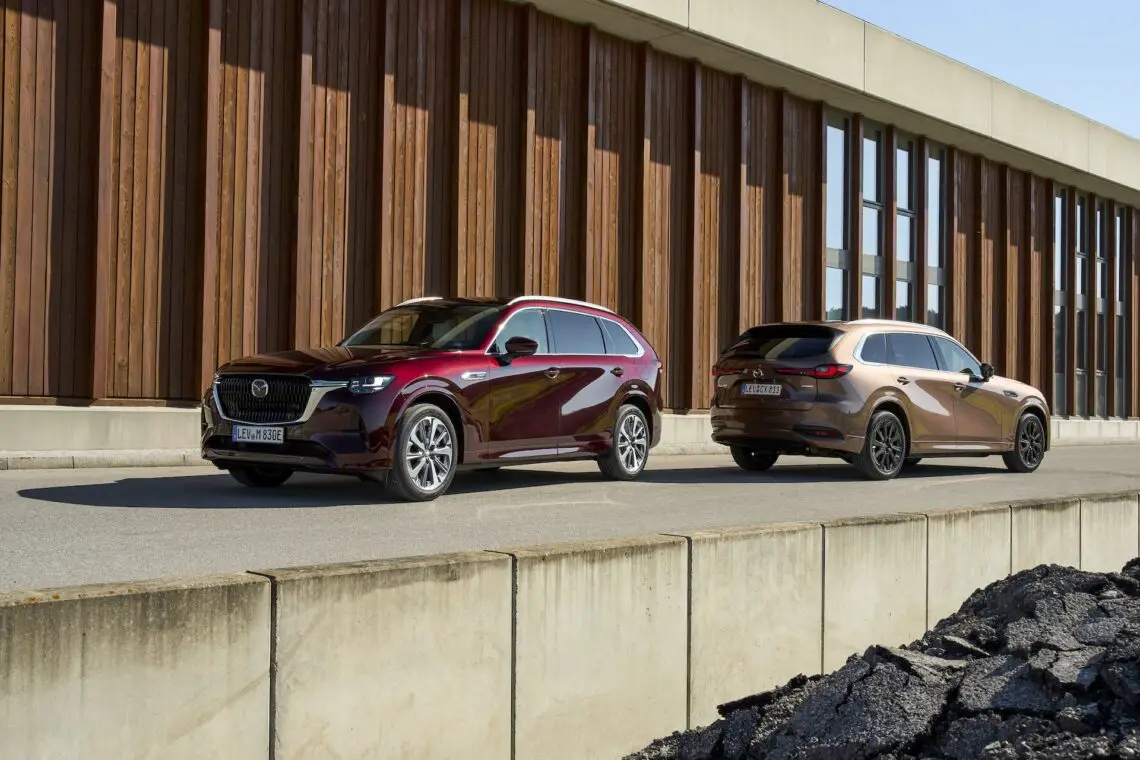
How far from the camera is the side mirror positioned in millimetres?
10062

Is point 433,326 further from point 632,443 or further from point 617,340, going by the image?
point 632,443

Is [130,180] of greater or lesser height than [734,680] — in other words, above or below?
above

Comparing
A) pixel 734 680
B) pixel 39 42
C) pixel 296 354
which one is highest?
pixel 39 42

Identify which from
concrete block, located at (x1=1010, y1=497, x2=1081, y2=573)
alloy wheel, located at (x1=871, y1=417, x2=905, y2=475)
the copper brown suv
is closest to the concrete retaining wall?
concrete block, located at (x1=1010, y1=497, x2=1081, y2=573)

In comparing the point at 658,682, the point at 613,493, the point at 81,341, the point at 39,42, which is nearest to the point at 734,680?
the point at 658,682

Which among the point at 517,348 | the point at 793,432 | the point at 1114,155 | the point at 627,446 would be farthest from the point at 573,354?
the point at 1114,155

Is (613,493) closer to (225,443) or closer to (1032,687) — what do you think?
(225,443)

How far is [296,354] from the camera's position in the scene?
31.6ft

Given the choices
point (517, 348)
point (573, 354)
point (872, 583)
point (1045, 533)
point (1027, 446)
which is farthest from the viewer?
point (1027, 446)

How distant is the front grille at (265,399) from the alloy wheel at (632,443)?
3.68 m

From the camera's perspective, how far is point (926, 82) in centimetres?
2591

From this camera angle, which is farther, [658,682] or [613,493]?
[613,493]

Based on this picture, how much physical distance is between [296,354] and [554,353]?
2408mm

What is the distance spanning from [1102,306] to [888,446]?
83.4 feet
